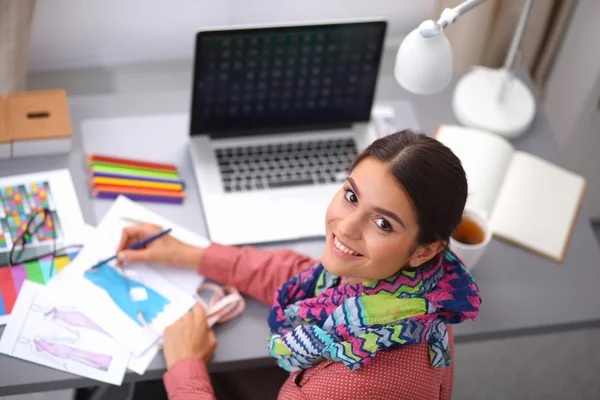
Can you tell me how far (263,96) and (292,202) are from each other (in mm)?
215

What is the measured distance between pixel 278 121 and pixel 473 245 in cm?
47

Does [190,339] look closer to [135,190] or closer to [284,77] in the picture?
[135,190]

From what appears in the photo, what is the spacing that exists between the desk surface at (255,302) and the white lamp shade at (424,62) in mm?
368

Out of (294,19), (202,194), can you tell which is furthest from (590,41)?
(202,194)

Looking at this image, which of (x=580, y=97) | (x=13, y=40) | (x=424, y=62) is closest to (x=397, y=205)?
(x=424, y=62)

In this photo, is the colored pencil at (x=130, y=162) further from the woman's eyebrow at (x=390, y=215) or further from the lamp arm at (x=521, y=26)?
the lamp arm at (x=521, y=26)

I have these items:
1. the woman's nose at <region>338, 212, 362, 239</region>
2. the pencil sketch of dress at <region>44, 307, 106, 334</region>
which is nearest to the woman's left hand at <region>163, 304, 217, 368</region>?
the pencil sketch of dress at <region>44, 307, 106, 334</region>

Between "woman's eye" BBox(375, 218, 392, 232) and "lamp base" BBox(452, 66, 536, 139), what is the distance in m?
0.68

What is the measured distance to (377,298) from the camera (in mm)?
1174

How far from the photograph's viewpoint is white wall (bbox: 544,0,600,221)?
212 cm

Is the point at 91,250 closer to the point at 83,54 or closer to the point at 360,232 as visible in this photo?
the point at 360,232

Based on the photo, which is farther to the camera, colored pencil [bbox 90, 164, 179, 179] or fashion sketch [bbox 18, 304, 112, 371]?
colored pencil [bbox 90, 164, 179, 179]

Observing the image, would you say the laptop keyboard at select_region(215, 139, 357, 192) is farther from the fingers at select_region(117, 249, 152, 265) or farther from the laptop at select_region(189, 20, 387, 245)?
the fingers at select_region(117, 249, 152, 265)

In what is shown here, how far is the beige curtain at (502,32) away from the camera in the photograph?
6.57 ft
